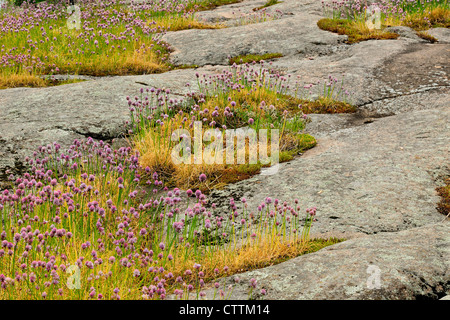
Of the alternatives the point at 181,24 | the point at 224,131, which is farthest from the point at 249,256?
the point at 181,24

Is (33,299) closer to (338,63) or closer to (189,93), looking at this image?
(189,93)

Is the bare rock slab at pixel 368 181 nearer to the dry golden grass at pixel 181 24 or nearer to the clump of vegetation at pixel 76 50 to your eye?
the clump of vegetation at pixel 76 50

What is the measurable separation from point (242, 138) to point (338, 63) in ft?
15.0

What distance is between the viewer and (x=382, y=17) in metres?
13.5

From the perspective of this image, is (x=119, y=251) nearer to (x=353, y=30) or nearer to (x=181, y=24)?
(x=353, y=30)

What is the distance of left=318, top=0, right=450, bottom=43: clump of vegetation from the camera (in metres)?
12.5

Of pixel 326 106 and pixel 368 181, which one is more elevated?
pixel 326 106

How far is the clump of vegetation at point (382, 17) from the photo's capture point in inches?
492

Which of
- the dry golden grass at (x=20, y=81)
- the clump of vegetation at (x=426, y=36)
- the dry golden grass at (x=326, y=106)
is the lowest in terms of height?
the dry golden grass at (x=326, y=106)

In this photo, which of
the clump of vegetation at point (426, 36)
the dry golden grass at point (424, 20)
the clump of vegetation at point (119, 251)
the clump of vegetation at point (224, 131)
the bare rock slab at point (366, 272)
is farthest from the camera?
the dry golden grass at point (424, 20)

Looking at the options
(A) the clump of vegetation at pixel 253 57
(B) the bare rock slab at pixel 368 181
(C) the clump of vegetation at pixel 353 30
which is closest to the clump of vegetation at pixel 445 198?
(B) the bare rock slab at pixel 368 181

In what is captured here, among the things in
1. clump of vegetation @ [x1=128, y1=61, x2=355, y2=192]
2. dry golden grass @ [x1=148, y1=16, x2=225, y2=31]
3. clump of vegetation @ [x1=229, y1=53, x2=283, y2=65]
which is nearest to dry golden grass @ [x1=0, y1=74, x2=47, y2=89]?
clump of vegetation @ [x1=128, y1=61, x2=355, y2=192]
